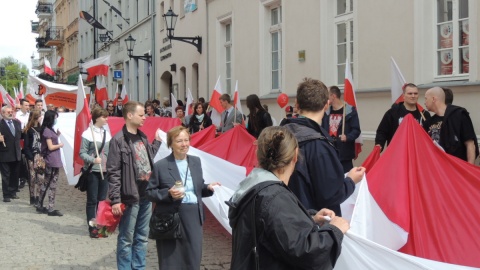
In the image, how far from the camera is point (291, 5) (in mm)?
15414

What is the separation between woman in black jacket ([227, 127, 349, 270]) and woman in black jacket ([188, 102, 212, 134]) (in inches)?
438

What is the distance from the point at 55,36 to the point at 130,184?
65168 mm

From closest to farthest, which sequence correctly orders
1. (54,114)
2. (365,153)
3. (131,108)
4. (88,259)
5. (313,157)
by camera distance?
(313,157), (131,108), (88,259), (54,114), (365,153)

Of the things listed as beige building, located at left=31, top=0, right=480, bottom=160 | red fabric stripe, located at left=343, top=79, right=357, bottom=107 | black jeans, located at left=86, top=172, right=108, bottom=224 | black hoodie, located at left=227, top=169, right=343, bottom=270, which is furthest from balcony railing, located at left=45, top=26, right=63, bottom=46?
black hoodie, located at left=227, top=169, right=343, bottom=270

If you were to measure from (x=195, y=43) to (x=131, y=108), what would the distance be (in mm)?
16238

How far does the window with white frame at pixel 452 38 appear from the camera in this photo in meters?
9.96

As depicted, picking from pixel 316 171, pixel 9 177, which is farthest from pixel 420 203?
pixel 9 177

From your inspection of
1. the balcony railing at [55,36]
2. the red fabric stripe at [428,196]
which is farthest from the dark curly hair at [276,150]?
the balcony railing at [55,36]

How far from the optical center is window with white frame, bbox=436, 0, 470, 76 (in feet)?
32.7

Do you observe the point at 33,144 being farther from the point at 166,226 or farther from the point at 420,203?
the point at 420,203

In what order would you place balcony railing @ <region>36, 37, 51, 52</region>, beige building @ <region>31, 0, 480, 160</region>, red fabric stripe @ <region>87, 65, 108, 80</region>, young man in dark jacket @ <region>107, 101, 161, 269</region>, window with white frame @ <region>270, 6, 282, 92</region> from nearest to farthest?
1. young man in dark jacket @ <region>107, 101, 161, 269</region>
2. beige building @ <region>31, 0, 480, 160</region>
3. window with white frame @ <region>270, 6, 282, 92</region>
4. red fabric stripe @ <region>87, 65, 108, 80</region>
5. balcony railing @ <region>36, 37, 51, 52</region>

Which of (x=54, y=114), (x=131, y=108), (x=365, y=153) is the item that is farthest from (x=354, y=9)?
(x=131, y=108)

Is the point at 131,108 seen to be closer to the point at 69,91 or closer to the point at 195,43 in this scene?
the point at 69,91

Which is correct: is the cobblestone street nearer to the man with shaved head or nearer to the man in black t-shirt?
the man in black t-shirt
